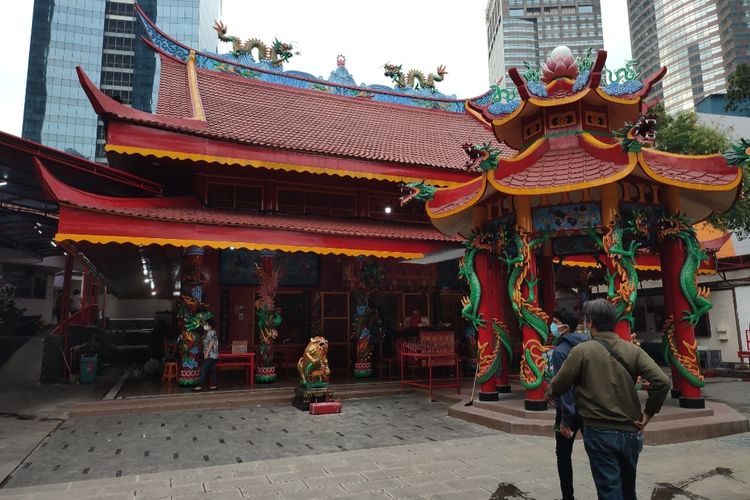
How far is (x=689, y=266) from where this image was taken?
7.52m

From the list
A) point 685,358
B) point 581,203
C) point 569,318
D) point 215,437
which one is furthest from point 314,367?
point 685,358

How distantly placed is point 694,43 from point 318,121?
112263 mm

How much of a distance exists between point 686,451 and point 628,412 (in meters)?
3.71

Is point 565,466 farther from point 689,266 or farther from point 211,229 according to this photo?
point 211,229

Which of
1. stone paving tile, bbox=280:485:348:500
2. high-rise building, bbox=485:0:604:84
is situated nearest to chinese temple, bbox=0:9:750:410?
stone paving tile, bbox=280:485:348:500

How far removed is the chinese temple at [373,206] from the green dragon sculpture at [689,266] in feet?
0.09

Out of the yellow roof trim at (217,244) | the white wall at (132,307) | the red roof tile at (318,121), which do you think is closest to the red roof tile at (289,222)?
the yellow roof trim at (217,244)

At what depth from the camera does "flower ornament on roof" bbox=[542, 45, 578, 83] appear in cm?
822

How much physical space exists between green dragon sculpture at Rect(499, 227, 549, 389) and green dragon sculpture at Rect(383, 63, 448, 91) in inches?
517

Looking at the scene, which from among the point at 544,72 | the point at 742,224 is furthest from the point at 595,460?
the point at 742,224

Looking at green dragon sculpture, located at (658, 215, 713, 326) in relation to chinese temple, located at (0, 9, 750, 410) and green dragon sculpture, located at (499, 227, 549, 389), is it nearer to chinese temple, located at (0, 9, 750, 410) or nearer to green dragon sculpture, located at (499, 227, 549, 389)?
chinese temple, located at (0, 9, 750, 410)

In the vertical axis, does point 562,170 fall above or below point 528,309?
above

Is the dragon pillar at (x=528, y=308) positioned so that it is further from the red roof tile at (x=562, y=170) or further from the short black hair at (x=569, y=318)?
the short black hair at (x=569, y=318)

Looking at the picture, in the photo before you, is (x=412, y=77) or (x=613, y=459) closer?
(x=613, y=459)
